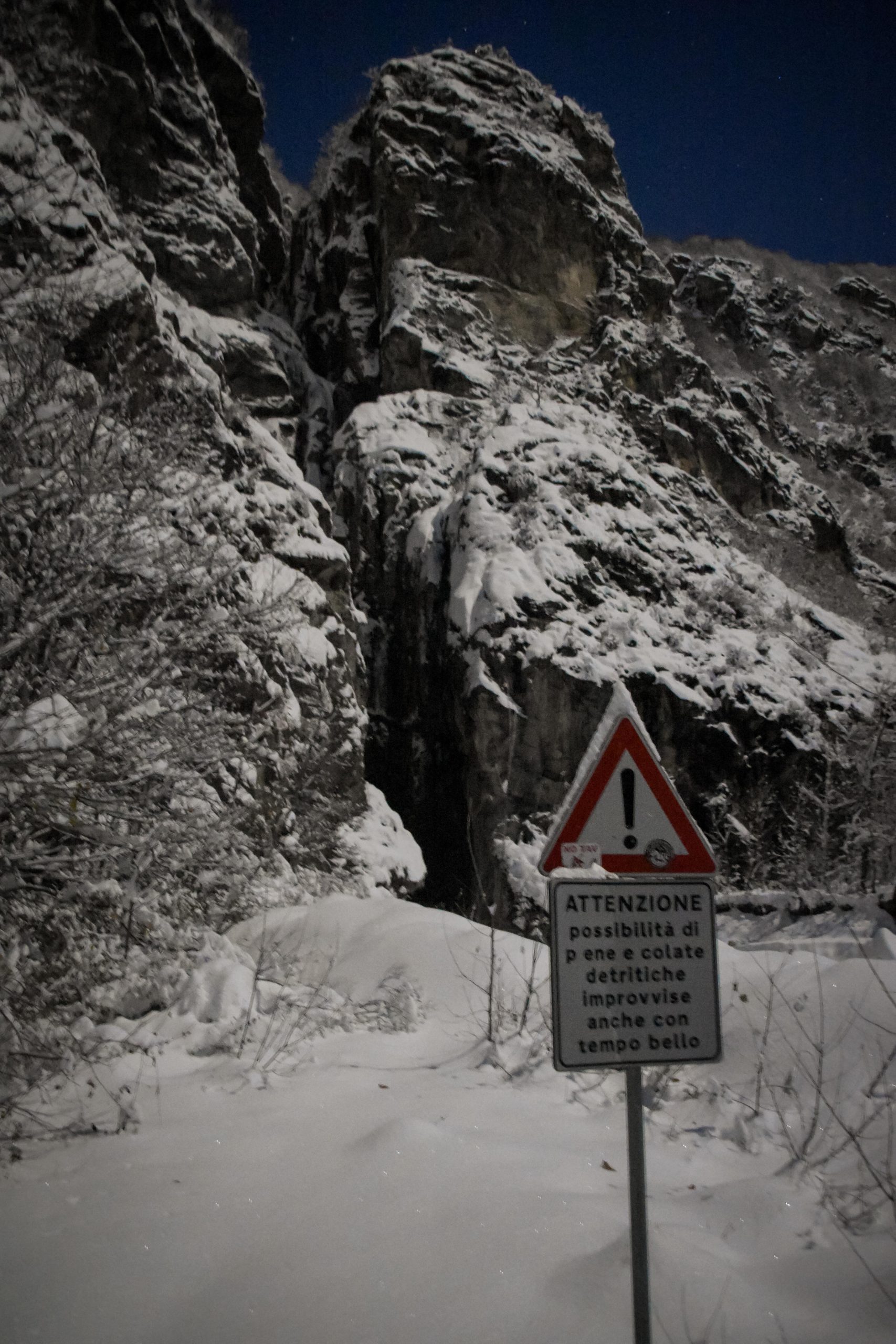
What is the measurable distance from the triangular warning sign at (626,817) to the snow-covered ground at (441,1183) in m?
1.63

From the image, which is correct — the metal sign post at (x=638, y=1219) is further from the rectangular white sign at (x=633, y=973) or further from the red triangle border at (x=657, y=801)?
the red triangle border at (x=657, y=801)

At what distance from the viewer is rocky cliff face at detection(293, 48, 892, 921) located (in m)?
20.3

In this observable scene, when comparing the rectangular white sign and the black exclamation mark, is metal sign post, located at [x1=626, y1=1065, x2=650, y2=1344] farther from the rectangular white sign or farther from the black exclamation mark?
the black exclamation mark

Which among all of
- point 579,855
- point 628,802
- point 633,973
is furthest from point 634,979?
point 628,802

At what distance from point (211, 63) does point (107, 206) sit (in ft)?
68.9

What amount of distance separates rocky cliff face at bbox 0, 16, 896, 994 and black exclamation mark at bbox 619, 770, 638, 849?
3988 mm

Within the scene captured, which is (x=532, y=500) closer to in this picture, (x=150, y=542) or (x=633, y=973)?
(x=150, y=542)

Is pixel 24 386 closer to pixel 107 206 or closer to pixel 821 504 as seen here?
pixel 107 206

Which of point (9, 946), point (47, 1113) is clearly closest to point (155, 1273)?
point (47, 1113)

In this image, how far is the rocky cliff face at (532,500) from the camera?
66.7 feet

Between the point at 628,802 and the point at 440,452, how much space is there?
25547mm

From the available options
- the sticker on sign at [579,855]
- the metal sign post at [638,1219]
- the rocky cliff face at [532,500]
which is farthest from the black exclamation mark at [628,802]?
the rocky cliff face at [532,500]

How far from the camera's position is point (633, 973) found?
7.33 feet

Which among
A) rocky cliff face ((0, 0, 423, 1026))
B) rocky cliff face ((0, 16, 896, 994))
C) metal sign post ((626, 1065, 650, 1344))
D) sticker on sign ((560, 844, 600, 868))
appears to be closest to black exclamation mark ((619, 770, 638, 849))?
sticker on sign ((560, 844, 600, 868))
